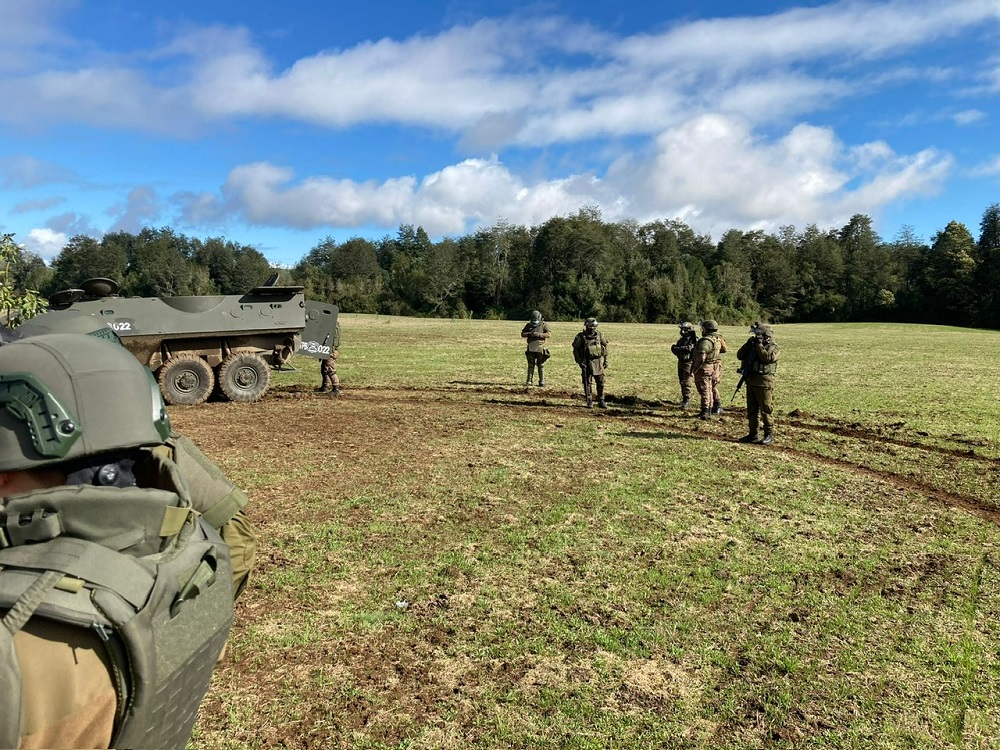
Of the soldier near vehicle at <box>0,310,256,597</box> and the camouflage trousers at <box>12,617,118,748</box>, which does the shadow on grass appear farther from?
the camouflage trousers at <box>12,617,118,748</box>

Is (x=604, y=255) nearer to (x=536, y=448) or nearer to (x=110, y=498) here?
(x=536, y=448)

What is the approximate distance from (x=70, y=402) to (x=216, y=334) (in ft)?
43.0

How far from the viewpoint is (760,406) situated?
34.1ft

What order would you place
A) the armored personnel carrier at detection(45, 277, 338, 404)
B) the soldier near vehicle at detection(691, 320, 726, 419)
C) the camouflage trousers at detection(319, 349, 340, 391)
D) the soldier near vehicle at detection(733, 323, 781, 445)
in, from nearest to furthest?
the soldier near vehicle at detection(733, 323, 781, 445) → the soldier near vehicle at detection(691, 320, 726, 419) → the armored personnel carrier at detection(45, 277, 338, 404) → the camouflage trousers at detection(319, 349, 340, 391)

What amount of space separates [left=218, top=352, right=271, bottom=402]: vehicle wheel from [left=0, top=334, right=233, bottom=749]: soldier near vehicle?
1278 centimetres

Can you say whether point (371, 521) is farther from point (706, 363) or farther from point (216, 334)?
point (216, 334)

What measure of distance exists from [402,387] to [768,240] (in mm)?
65376

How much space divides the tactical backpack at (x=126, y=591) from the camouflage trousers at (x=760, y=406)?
9.85 metres

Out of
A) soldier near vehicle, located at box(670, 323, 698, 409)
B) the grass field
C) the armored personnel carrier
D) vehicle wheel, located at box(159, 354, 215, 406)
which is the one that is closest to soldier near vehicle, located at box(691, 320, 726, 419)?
soldier near vehicle, located at box(670, 323, 698, 409)

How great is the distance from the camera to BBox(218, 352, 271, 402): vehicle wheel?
13789 mm

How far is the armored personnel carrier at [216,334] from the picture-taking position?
13.0m

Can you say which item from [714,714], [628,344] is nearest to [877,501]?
[714,714]

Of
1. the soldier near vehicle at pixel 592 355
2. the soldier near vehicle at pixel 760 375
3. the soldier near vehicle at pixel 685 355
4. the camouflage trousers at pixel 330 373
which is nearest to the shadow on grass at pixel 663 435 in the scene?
the soldier near vehicle at pixel 760 375

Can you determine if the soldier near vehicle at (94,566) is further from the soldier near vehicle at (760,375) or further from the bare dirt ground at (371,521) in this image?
the soldier near vehicle at (760,375)
